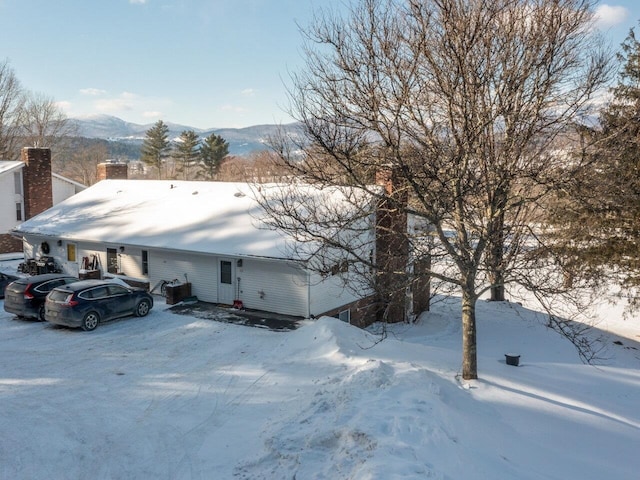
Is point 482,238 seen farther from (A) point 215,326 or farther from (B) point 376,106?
(A) point 215,326

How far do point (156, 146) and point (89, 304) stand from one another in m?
69.5

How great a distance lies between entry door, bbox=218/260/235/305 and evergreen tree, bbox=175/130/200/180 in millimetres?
60336

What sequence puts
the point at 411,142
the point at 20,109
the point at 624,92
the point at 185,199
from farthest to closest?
the point at 20,109 < the point at 185,199 < the point at 624,92 < the point at 411,142

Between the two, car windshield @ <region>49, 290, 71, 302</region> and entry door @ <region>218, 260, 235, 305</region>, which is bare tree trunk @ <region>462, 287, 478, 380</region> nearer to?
entry door @ <region>218, 260, 235, 305</region>

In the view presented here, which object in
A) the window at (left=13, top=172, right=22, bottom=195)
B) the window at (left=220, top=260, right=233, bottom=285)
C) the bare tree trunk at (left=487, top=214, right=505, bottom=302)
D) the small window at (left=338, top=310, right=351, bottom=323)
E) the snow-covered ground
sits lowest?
the small window at (left=338, top=310, right=351, bottom=323)

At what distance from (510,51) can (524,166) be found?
2.50 metres

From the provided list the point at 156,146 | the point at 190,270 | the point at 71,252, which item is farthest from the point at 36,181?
the point at 156,146

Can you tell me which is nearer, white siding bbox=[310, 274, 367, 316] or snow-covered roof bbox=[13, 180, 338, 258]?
white siding bbox=[310, 274, 367, 316]

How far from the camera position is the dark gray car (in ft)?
50.3

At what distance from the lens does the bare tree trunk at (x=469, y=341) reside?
11.7 metres

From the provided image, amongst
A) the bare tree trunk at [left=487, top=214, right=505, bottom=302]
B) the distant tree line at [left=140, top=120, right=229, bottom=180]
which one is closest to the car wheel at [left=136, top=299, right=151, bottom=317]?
the bare tree trunk at [left=487, top=214, right=505, bottom=302]

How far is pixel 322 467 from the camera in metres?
7.20

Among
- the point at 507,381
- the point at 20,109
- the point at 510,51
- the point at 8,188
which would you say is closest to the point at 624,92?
the point at 510,51

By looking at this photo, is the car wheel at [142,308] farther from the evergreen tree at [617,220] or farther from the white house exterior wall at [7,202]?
the white house exterior wall at [7,202]
